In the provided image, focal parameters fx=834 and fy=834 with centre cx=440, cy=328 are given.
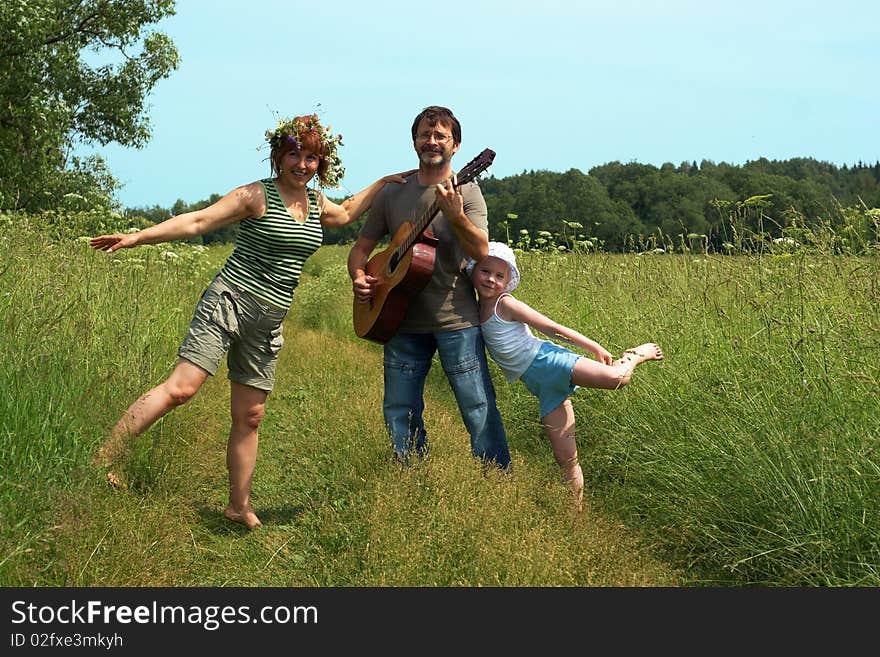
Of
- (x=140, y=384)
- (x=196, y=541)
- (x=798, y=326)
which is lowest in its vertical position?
(x=196, y=541)

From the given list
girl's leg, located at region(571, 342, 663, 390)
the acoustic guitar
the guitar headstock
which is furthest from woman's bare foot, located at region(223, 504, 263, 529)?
the guitar headstock

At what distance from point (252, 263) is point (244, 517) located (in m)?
1.46

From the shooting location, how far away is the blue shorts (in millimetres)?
4367

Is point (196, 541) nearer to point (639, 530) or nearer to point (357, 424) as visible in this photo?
point (357, 424)

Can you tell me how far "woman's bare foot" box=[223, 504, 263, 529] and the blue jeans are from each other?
96 cm

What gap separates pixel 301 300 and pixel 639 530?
10896mm

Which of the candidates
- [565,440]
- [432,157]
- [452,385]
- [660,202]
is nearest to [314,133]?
[432,157]

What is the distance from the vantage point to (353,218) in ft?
15.3

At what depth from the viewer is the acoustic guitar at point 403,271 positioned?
13.1ft

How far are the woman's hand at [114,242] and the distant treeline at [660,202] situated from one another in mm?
1734

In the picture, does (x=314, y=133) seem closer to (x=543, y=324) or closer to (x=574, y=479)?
(x=543, y=324)

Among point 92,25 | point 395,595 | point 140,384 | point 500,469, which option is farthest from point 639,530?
point 92,25

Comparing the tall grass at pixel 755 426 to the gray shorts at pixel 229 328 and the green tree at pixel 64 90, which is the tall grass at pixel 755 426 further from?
the green tree at pixel 64 90

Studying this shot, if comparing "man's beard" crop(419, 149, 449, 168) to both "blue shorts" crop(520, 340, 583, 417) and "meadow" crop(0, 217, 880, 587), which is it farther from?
"meadow" crop(0, 217, 880, 587)
